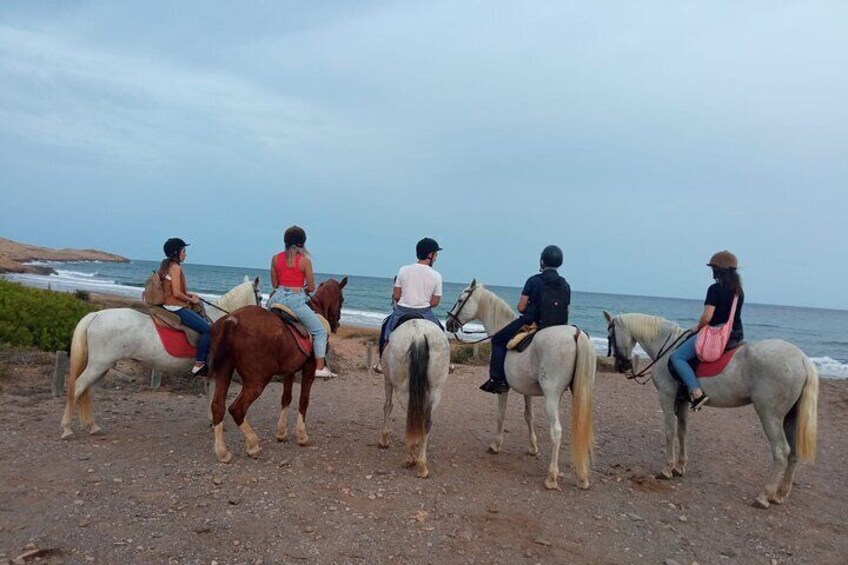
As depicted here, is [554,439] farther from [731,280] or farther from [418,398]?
[731,280]

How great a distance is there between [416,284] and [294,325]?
1.50 meters

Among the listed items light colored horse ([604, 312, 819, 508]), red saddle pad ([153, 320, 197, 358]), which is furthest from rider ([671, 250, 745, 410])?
red saddle pad ([153, 320, 197, 358])

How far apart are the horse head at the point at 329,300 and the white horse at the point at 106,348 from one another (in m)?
1.72

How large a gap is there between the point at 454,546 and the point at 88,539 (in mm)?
2741

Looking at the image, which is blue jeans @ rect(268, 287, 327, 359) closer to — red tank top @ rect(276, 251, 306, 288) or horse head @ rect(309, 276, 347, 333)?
red tank top @ rect(276, 251, 306, 288)

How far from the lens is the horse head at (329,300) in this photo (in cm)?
740

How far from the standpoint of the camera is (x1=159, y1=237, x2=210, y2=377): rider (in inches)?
260

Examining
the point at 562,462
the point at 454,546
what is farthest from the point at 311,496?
the point at 562,462

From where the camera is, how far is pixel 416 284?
6559 mm

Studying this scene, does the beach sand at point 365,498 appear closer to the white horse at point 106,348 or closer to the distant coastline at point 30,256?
the white horse at point 106,348

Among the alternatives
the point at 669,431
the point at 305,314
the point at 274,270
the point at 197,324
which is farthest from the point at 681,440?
the point at 197,324

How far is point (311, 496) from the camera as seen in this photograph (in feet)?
17.3

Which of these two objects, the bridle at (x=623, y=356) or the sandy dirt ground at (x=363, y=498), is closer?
the sandy dirt ground at (x=363, y=498)

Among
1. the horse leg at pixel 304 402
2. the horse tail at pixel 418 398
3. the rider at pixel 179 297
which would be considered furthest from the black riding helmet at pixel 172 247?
the horse tail at pixel 418 398
